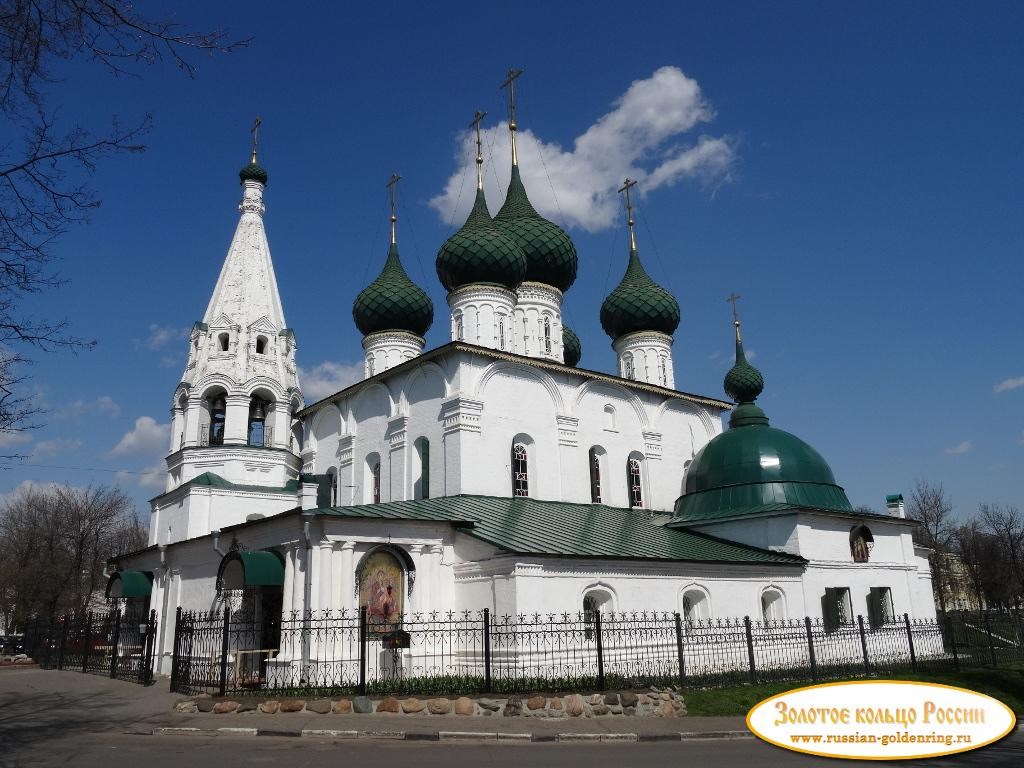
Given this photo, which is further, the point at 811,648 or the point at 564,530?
the point at 564,530

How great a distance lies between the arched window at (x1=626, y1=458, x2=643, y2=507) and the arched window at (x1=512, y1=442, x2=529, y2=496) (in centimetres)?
351

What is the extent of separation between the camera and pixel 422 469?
19.5 meters

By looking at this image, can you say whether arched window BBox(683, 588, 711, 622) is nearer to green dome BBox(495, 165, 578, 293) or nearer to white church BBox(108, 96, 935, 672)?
white church BBox(108, 96, 935, 672)

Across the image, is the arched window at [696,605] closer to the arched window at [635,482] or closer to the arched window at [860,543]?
the arched window at [635,482]

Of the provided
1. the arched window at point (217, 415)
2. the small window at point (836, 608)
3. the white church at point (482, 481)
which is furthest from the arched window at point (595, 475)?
the arched window at point (217, 415)

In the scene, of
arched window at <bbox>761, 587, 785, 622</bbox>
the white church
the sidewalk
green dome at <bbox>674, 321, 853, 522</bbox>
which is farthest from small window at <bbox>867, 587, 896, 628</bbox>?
the sidewalk

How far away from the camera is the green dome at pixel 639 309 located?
86.1 feet

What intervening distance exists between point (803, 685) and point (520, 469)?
8264 millimetres

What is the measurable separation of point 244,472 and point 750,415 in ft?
47.4

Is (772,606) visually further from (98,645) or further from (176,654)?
(98,645)

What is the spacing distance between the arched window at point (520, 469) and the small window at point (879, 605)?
8.86 metres

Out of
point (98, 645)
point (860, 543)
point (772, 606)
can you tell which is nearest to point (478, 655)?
point (772, 606)

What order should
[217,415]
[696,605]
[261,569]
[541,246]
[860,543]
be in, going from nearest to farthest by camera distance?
[261,569] < [696,605] < [860,543] < [217,415] < [541,246]

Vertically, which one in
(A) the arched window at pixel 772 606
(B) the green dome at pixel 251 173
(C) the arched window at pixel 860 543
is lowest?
(A) the arched window at pixel 772 606
